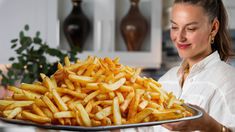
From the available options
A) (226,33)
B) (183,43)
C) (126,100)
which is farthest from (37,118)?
(226,33)

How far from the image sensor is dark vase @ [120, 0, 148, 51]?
324 centimetres

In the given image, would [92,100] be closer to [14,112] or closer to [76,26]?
[14,112]

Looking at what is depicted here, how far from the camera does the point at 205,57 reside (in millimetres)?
1915

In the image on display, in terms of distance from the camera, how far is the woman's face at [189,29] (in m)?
1.82

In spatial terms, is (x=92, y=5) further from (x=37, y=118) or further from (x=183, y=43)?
(x=37, y=118)

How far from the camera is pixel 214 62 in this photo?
6.21 ft

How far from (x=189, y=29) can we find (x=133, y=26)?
1430mm

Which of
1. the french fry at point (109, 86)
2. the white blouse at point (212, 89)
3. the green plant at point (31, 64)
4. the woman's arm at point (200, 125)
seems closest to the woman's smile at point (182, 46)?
the white blouse at point (212, 89)

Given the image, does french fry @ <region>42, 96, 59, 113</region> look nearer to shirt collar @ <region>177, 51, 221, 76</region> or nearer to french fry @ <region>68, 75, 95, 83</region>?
french fry @ <region>68, 75, 95, 83</region>

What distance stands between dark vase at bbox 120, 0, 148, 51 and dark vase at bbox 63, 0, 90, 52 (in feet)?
0.85

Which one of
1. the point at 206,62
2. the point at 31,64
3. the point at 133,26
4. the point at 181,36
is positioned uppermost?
the point at 181,36

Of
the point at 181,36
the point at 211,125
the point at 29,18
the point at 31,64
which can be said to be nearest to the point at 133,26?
the point at 29,18

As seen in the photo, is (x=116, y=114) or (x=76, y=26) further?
(x=76, y=26)

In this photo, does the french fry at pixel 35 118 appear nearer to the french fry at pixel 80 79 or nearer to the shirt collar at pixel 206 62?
the french fry at pixel 80 79
